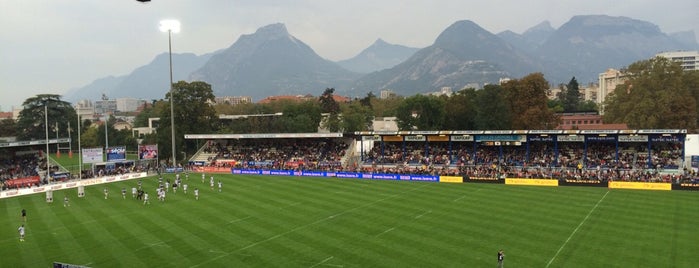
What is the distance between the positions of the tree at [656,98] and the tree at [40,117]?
94.1 metres

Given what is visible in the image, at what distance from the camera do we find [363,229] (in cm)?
2998

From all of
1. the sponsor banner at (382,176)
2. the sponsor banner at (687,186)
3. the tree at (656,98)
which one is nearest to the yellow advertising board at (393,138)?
the sponsor banner at (382,176)

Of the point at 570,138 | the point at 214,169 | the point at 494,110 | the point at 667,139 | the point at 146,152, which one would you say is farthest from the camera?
the point at 494,110

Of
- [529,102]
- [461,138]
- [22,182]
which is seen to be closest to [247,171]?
[22,182]

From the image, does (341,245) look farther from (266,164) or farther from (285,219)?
(266,164)

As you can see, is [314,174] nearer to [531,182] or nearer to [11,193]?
[531,182]

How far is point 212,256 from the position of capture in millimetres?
24500

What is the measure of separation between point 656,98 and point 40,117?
103 m

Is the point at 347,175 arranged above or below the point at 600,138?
below

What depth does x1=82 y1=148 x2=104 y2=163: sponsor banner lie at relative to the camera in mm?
56131

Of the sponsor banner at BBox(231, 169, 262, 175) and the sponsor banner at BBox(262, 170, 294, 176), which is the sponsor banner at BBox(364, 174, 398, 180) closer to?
the sponsor banner at BBox(262, 170, 294, 176)

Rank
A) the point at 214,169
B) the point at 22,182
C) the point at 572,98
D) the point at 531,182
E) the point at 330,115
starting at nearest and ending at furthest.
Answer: the point at 531,182 → the point at 22,182 → the point at 214,169 → the point at 330,115 → the point at 572,98

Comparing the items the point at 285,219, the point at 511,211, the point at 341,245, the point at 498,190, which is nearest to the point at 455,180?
the point at 498,190

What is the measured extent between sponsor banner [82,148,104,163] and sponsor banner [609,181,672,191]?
51.2 m
